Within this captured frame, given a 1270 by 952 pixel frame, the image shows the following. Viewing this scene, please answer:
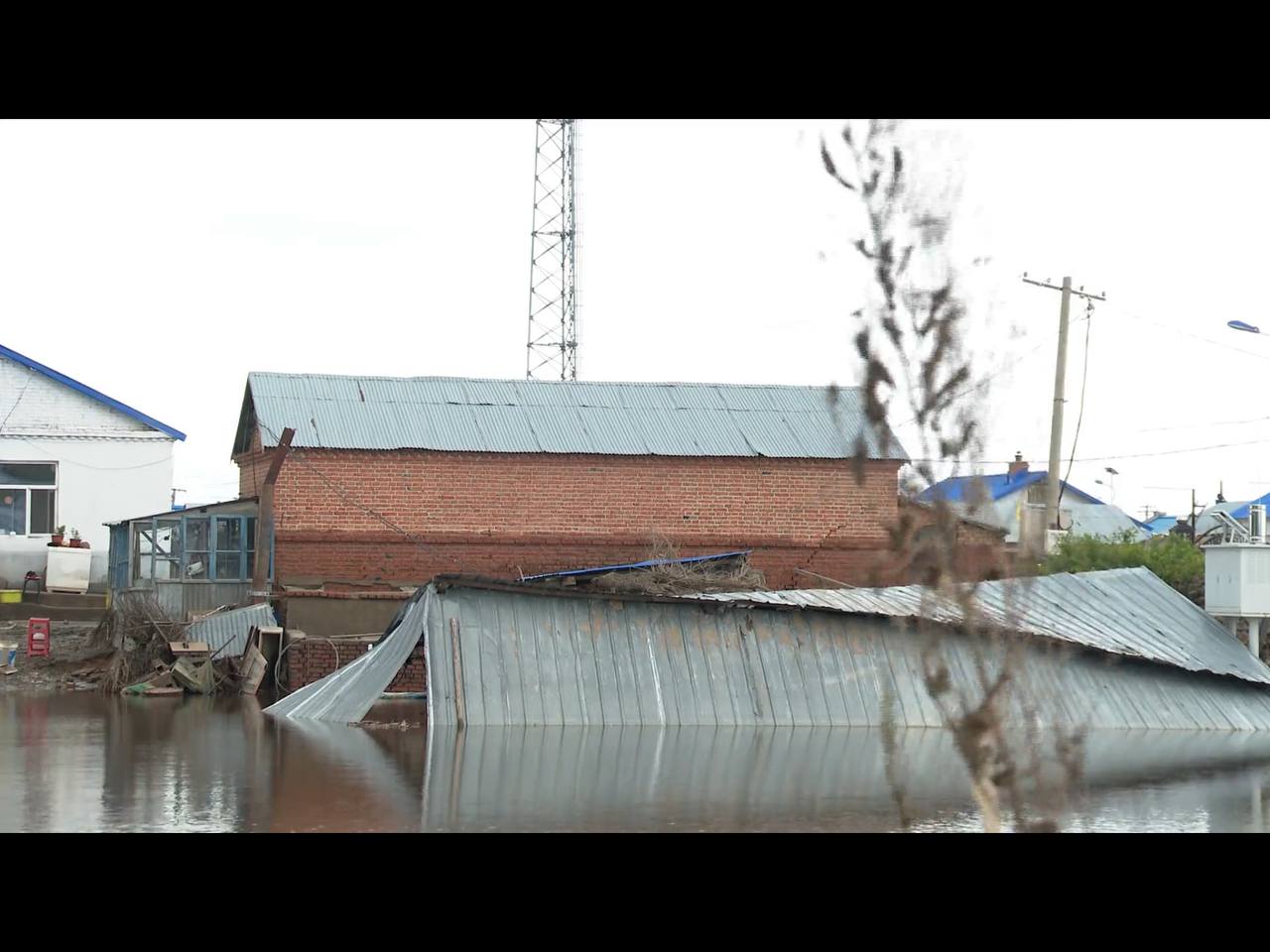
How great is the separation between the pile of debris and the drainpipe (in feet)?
3.44

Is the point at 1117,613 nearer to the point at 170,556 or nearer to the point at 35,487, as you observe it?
the point at 170,556

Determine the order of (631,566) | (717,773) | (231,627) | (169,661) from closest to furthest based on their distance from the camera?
(717,773)
(169,661)
(231,627)
(631,566)

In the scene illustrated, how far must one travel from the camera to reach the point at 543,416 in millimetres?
28547

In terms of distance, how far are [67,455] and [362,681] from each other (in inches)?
598

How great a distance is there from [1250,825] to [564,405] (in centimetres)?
1795

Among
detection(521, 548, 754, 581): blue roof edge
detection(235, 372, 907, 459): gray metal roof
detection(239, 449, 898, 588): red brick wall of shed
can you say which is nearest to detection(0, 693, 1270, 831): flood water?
detection(521, 548, 754, 581): blue roof edge

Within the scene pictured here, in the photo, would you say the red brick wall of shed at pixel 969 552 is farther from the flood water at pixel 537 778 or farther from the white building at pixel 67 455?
the white building at pixel 67 455

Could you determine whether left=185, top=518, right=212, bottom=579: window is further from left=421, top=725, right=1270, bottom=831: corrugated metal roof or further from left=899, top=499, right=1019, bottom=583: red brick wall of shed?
left=899, top=499, right=1019, bottom=583: red brick wall of shed

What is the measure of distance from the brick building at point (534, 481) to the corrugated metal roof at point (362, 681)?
16.1 ft

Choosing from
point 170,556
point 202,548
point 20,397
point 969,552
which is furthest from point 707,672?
point 20,397

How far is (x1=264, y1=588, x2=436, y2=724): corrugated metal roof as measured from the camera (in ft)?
64.3

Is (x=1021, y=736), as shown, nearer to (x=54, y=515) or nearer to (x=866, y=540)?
(x=866, y=540)

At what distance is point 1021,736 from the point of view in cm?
646

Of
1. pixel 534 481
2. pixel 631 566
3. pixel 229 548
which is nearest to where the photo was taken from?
pixel 631 566
